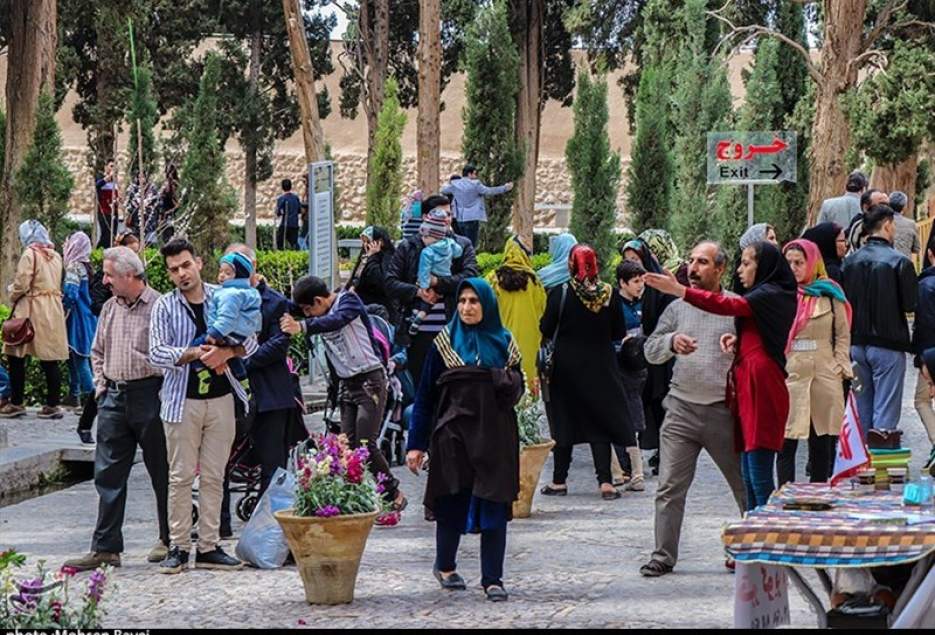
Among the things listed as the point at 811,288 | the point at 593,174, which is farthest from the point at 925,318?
the point at 593,174

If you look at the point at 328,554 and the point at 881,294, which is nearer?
the point at 328,554

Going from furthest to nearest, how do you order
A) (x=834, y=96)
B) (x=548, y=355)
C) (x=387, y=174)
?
(x=387, y=174), (x=834, y=96), (x=548, y=355)

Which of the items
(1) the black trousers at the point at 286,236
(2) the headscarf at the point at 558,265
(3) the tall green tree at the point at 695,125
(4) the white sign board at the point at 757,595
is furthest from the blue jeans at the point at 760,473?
(1) the black trousers at the point at 286,236

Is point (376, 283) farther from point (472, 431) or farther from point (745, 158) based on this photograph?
point (745, 158)

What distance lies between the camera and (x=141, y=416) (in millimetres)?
10359

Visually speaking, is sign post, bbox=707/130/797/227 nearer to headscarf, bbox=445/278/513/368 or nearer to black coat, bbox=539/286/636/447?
black coat, bbox=539/286/636/447

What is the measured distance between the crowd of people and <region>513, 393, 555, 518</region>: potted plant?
0.64 meters

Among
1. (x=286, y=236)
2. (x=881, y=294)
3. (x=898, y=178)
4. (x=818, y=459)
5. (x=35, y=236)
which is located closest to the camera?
(x=818, y=459)

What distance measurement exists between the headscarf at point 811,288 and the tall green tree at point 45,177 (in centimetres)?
1350

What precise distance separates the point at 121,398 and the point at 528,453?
2.91m

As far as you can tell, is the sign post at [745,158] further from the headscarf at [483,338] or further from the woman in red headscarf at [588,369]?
the headscarf at [483,338]

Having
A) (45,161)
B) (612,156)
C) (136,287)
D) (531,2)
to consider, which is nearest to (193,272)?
(136,287)

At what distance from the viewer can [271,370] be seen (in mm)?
10938

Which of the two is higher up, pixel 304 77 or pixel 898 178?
pixel 304 77
